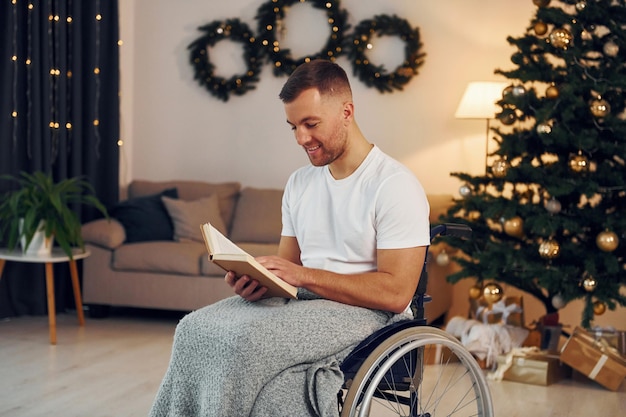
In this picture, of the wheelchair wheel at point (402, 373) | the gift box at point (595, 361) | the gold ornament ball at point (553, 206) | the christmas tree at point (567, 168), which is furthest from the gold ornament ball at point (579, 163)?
the wheelchair wheel at point (402, 373)

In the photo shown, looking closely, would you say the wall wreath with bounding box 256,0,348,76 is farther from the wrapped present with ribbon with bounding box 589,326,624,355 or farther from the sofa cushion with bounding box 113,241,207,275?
the wrapped present with ribbon with bounding box 589,326,624,355

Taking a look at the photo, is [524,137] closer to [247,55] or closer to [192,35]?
[247,55]

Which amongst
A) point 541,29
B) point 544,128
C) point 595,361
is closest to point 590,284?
point 595,361

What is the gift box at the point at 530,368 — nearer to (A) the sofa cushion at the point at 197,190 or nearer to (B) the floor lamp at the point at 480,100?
(B) the floor lamp at the point at 480,100

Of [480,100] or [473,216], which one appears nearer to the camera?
[473,216]

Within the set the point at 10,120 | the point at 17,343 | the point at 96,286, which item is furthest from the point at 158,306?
the point at 10,120

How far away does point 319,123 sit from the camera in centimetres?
222

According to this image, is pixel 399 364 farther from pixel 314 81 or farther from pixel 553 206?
pixel 553 206

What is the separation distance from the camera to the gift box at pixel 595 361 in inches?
153

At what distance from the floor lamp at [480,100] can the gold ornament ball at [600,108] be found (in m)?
0.97

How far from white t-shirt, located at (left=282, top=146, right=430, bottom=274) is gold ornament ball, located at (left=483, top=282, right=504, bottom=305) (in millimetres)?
2104

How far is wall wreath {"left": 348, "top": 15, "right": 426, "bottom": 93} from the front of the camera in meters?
5.46

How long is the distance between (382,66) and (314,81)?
3.42 meters

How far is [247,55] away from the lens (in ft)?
19.1
